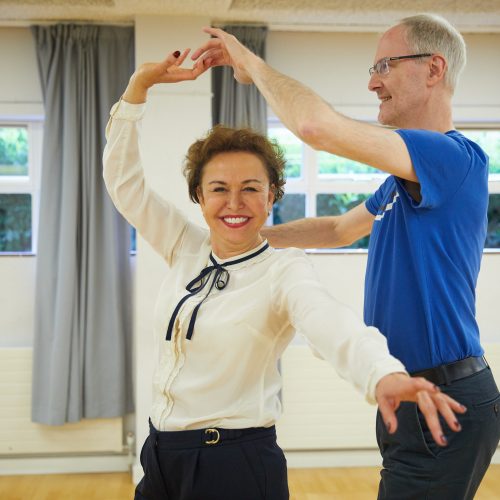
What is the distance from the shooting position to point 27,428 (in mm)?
4863

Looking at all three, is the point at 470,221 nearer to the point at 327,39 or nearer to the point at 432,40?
the point at 432,40

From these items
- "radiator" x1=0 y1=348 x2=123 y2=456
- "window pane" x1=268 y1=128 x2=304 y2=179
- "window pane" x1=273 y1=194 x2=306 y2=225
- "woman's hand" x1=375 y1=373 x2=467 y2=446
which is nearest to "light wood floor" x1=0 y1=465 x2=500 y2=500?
"radiator" x1=0 y1=348 x2=123 y2=456

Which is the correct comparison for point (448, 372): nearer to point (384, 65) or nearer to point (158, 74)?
point (384, 65)

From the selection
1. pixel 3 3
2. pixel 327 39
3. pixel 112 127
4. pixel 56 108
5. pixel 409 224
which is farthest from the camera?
pixel 327 39

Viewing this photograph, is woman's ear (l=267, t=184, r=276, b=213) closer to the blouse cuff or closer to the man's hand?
the man's hand

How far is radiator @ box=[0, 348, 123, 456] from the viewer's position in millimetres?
4840

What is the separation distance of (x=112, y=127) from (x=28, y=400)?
352cm

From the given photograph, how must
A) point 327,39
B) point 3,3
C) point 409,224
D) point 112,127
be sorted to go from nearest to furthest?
1. point 409,224
2. point 112,127
3. point 3,3
4. point 327,39

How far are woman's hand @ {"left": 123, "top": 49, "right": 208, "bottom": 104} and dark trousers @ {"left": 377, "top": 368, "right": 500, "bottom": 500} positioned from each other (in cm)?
96

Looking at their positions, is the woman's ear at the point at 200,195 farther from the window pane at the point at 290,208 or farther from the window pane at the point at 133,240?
the window pane at the point at 290,208

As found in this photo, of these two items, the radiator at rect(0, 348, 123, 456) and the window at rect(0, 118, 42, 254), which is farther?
the window at rect(0, 118, 42, 254)

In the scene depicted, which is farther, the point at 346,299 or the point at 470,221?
the point at 346,299

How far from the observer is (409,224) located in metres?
1.67

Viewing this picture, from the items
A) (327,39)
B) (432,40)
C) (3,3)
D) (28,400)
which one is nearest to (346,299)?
(327,39)
